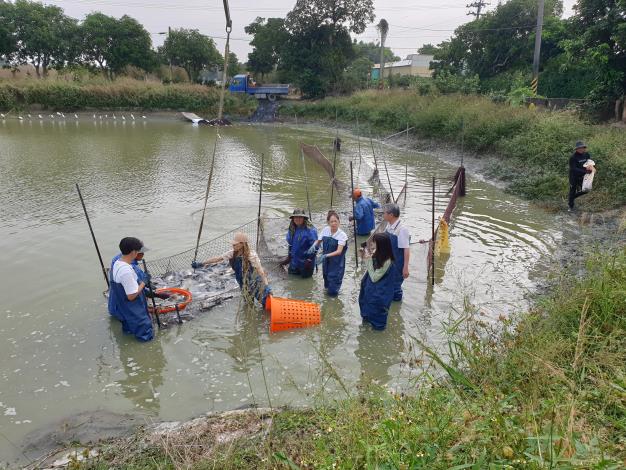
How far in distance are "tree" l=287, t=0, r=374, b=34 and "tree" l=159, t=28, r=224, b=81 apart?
11.7 metres

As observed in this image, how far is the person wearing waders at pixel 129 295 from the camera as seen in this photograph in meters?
5.31

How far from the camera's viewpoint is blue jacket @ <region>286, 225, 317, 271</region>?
24.2 feet

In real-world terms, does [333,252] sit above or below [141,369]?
above

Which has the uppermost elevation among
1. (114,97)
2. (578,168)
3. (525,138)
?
(114,97)

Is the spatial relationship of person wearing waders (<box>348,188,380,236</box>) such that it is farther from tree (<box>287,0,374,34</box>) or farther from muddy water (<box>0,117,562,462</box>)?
tree (<box>287,0,374,34</box>)

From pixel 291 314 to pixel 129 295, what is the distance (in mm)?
2092

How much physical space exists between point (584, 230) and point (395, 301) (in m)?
5.60

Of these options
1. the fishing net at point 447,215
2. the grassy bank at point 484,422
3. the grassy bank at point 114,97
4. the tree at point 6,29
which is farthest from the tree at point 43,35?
the grassy bank at point 484,422

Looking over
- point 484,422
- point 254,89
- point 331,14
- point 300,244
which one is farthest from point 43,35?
point 484,422

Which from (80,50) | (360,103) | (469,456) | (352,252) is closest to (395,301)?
(352,252)

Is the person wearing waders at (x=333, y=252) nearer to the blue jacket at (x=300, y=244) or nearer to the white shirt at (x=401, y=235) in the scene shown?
the blue jacket at (x=300, y=244)

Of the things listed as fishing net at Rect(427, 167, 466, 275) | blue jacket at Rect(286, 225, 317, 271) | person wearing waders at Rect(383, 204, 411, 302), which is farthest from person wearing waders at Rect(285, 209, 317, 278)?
fishing net at Rect(427, 167, 466, 275)

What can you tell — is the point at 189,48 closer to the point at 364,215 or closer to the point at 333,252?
the point at 364,215

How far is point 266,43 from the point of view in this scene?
4922cm
